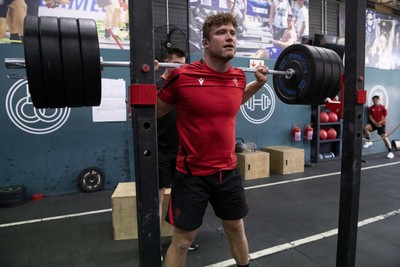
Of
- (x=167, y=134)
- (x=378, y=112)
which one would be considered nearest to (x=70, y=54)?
(x=167, y=134)

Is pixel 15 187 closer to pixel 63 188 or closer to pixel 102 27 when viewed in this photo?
pixel 63 188

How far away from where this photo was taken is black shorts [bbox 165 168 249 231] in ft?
3.47

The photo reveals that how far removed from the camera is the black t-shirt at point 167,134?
1583 millimetres

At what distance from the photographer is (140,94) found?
734 mm

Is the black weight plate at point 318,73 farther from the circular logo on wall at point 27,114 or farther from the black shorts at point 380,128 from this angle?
the black shorts at point 380,128

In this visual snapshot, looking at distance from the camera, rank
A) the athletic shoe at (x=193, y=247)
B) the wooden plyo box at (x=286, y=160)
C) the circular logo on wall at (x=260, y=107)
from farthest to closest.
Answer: the circular logo on wall at (x=260, y=107)
the wooden plyo box at (x=286, y=160)
the athletic shoe at (x=193, y=247)

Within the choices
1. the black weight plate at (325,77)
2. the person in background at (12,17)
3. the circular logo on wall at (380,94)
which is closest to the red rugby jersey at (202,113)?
the black weight plate at (325,77)

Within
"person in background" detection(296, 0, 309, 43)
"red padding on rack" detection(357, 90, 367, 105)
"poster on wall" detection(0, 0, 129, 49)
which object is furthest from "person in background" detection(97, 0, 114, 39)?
"person in background" detection(296, 0, 309, 43)

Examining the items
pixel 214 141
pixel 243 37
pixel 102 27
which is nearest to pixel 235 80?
pixel 214 141

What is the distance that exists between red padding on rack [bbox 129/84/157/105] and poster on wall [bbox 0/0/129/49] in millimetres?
2441

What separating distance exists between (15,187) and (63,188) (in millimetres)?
410

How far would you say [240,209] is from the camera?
1131 millimetres

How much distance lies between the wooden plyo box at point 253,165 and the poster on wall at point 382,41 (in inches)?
117

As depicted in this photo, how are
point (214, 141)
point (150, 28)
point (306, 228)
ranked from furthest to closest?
A: point (306, 228) < point (214, 141) < point (150, 28)
